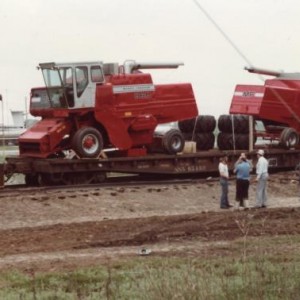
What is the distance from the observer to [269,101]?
106ft

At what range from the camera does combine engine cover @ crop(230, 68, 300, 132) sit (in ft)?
104

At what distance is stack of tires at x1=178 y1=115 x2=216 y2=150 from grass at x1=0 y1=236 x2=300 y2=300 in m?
19.2

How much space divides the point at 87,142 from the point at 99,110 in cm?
152

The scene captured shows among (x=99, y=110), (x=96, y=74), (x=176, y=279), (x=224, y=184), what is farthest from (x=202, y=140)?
(x=176, y=279)

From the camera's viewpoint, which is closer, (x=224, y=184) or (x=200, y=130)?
(x=224, y=184)

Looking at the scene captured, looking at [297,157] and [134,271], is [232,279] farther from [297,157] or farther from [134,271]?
[297,157]

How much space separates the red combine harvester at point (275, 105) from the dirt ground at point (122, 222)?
4257mm

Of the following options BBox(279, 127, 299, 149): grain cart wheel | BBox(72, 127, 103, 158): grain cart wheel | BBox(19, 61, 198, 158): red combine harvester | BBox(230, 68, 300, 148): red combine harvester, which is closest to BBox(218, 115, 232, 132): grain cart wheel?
BBox(230, 68, 300, 148): red combine harvester

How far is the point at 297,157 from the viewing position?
3278 centimetres

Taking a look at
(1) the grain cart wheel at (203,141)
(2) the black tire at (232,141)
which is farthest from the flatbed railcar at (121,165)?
(1) the grain cart wheel at (203,141)

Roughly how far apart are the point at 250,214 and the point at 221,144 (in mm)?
12875

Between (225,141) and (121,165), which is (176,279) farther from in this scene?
(225,141)

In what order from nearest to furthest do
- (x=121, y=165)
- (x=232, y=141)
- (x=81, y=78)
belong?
(x=81, y=78) → (x=121, y=165) → (x=232, y=141)

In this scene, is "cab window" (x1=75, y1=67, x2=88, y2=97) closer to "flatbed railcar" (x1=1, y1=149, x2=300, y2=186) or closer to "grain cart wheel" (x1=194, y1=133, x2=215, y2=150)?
"flatbed railcar" (x1=1, y1=149, x2=300, y2=186)
